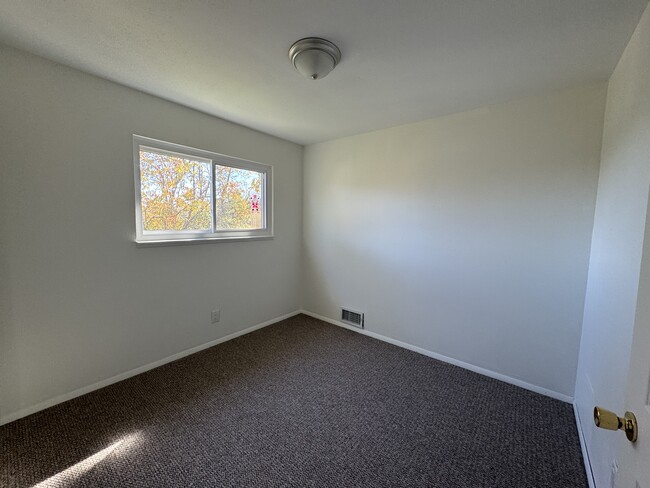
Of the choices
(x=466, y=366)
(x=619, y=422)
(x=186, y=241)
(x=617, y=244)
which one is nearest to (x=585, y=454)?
(x=466, y=366)

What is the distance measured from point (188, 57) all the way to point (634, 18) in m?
2.33

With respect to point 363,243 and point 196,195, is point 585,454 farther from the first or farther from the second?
point 196,195

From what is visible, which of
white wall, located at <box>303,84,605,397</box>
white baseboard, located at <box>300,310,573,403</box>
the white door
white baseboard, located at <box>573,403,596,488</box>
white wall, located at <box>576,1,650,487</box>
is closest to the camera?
the white door

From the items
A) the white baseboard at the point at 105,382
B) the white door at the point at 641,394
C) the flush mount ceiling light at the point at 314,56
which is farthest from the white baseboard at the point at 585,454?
the white baseboard at the point at 105,382

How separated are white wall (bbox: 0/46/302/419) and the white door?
110 inches

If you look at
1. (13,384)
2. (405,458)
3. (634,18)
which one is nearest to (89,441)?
(13,384)

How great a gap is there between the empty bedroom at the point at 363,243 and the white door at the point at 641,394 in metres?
0.01

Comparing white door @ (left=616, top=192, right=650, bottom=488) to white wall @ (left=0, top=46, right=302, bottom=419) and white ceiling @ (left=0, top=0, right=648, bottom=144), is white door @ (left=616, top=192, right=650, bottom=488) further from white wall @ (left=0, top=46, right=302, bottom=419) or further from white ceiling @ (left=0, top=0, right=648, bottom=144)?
white wall @ (left=0, top=46, right=302, bottom=419)

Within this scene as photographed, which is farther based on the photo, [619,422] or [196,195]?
[196,195]

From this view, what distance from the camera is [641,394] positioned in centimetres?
64

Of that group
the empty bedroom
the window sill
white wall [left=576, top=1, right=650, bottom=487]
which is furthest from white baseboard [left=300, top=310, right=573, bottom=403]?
the window sill

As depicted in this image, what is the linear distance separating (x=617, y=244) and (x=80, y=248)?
10.7ft

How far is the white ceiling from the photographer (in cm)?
127

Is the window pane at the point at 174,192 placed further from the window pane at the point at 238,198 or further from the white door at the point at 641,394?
the white door at the point at 641,394
